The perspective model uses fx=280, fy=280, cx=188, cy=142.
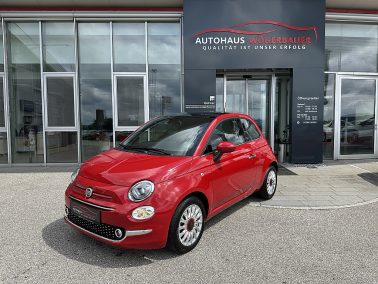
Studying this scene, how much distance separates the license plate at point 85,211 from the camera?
2.95 metres

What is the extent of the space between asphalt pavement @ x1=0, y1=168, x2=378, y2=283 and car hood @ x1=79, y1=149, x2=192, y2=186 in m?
0.86

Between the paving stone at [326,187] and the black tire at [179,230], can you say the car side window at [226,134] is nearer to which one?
the black tire at [179,230]

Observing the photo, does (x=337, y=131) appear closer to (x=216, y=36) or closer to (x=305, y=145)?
(x=305, y=145)

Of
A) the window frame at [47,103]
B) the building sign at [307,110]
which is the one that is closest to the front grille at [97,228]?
the window frame at [47,103]

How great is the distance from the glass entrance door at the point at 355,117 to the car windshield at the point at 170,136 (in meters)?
7.05

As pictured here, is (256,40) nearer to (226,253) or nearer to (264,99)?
(264,99)

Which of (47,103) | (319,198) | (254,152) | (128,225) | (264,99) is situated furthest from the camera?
(264,99)

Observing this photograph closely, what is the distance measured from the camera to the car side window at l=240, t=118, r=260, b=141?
4.69 m

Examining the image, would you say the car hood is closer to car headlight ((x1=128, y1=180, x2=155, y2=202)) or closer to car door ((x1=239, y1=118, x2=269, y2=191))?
car headlight ((x1=128, y1=180, x2=155, y2=202))

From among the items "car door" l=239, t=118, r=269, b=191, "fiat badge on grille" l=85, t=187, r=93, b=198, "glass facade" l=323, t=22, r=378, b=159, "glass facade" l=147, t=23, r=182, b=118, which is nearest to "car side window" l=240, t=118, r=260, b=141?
"car door" l=239, t=118, r=269, b=191

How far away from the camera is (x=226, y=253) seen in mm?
3199

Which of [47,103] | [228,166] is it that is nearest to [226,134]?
[228,166]

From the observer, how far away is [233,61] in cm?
838

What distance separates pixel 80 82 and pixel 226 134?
21.3 ft
